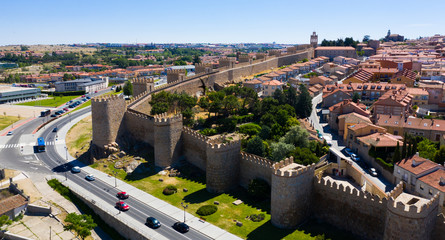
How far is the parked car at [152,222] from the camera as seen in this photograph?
124ft

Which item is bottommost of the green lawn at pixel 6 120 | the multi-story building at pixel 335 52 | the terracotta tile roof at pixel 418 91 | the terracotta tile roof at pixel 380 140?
the green lawn at pixel 6 120

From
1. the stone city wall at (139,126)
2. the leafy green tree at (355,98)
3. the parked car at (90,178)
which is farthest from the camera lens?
the leafy green tree at (355,98)

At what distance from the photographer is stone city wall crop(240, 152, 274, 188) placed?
41834 mm

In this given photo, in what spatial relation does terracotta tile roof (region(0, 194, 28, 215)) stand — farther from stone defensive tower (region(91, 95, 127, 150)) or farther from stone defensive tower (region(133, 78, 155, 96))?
stone defensive tower (region(133, 78, 155, 96))

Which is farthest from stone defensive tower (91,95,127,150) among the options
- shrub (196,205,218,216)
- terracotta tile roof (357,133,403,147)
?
terracotta tile roof (357,133,403,147)

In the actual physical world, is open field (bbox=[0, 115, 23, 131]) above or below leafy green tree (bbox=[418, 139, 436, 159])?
below

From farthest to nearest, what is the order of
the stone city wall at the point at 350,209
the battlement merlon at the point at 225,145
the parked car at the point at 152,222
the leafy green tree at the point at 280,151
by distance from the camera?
the leafy green tree at the point at 280,151 < the battlement merlon at the point at 225,145 < the parked car at the point at 152,222 < the stone city wall at the point at 350,209

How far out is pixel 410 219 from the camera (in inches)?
1112

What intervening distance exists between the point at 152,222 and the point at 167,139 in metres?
15.8

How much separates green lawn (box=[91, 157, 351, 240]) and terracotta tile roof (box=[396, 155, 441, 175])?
16.8 metres

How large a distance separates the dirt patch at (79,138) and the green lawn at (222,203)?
9064 millimetres

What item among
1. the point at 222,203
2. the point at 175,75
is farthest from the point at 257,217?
the point at 175,75

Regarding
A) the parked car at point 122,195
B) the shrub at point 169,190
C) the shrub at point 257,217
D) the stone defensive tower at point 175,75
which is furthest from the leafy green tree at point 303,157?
the stone defensive tower at point 175,75

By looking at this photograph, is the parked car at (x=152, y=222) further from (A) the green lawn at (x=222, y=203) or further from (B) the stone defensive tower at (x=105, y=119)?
(B) the stone defensive tower at (x=105, y=119)
